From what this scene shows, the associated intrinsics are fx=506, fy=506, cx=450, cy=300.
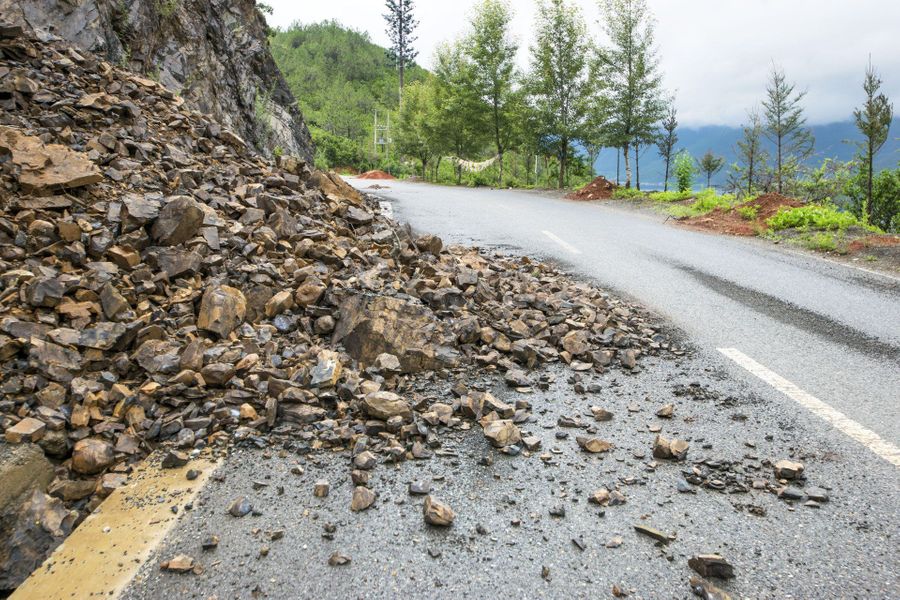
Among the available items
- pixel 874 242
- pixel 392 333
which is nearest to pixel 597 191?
pixel 874 242

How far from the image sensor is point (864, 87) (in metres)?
19.8

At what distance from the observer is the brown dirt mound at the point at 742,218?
460 inches

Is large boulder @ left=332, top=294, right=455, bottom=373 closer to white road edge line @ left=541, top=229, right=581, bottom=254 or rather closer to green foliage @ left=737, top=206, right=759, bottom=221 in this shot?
white road edge line @ left=541, top=229, right=581, bottom=254

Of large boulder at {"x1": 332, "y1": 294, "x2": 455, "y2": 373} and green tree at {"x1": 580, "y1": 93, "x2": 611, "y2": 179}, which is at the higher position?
green tree at {"x1": 580, "y1": 93, "x2": 611, "y2": 179}

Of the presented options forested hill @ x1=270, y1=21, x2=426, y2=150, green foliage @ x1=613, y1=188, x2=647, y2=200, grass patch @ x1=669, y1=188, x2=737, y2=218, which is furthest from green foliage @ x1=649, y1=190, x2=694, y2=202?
forested hill @ x1=270, y1=21, x2=426, y2=150

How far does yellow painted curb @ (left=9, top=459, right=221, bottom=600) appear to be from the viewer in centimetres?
194

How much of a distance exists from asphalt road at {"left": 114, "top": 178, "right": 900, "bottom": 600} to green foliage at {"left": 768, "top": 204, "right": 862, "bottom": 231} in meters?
7.99

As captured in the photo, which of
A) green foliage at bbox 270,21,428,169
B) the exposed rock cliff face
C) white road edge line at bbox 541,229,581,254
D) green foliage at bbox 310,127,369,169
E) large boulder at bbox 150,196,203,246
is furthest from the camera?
green foliage at bbox 270,21,428,169

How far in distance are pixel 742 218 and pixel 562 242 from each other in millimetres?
6531

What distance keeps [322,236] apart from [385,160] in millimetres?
51938

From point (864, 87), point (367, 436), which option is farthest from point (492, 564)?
point (864, 87)

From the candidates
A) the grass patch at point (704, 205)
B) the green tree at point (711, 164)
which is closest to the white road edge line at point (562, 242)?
the grass patch at point (704, 205)

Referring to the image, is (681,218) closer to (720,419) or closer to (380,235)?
(380,235)

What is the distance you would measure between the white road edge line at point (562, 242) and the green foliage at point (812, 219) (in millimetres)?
5337
